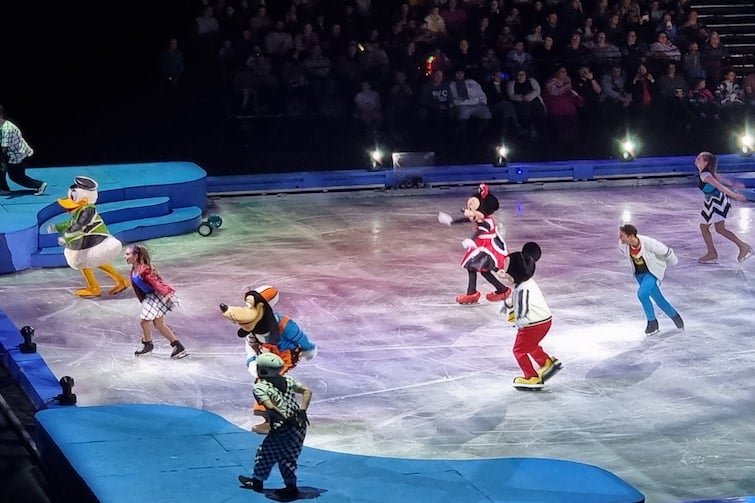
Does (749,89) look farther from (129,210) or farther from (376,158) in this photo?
(129,210)

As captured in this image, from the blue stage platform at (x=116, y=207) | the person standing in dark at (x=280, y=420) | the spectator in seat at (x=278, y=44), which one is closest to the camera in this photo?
the person standing in dark at (x=280, y=420)

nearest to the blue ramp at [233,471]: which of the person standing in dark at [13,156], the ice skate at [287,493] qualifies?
the ice skate at [287,493]

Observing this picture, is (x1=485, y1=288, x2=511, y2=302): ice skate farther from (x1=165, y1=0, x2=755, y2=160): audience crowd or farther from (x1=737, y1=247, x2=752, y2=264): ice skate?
(x1=165, y1=0, x2=755, y2=160): audience crowd

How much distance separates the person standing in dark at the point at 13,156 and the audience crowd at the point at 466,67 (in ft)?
11.7

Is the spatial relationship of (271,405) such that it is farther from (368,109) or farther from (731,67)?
(731,67)

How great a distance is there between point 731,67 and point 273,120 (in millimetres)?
8930

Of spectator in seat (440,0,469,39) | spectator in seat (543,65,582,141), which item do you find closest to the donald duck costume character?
spectator in seat (440,0,469,39)

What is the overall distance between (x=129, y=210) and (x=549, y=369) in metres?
7.94

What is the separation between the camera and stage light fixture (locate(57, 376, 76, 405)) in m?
9.64

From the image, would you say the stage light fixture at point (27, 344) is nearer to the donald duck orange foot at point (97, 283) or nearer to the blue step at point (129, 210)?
the donald duck orange foot at point (97, 283)

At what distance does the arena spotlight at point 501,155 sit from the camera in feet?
69.0

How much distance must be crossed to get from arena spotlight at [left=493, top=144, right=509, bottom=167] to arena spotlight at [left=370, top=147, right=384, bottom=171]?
6.32 feet

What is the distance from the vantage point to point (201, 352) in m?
11.9

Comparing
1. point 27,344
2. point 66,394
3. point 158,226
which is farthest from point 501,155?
point 66,394
